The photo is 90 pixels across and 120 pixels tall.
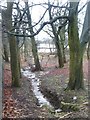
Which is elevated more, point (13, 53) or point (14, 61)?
point (13, 53)

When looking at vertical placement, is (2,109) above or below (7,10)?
below

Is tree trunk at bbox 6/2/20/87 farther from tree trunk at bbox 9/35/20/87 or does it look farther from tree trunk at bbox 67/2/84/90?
tree trunk at bbox 67/2/84/90

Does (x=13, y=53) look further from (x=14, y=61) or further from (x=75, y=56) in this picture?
(x=75, y=56)

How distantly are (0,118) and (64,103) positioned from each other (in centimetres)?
279

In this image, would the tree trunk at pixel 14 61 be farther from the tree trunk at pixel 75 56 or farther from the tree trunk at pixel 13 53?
the tree trunk at pixel 75 56

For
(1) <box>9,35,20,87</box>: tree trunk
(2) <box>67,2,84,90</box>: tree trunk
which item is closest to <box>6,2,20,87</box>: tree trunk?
(1) <box>9,35,20,87</box>: tree trunk

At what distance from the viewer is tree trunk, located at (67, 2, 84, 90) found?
452 inches

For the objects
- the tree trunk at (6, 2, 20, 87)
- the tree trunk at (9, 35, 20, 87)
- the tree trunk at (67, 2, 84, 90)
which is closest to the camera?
the tree trunk at (67, 2, 84, 90)

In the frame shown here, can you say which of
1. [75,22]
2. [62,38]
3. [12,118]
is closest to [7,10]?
[75,22]

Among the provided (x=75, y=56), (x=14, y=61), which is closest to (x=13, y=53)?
(x=14, y=61)

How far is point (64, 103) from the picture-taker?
9.79 m

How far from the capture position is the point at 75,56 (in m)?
11.8

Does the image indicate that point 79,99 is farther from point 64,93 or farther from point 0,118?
point 0,118

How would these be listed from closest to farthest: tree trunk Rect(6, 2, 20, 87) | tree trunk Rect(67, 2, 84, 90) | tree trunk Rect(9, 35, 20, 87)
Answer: tree trunk Rect(67, 2, 84, 90), tree trunk Rect(6, 2, 20, 87), tree trunk Rect(9, 35, 20, 87)
